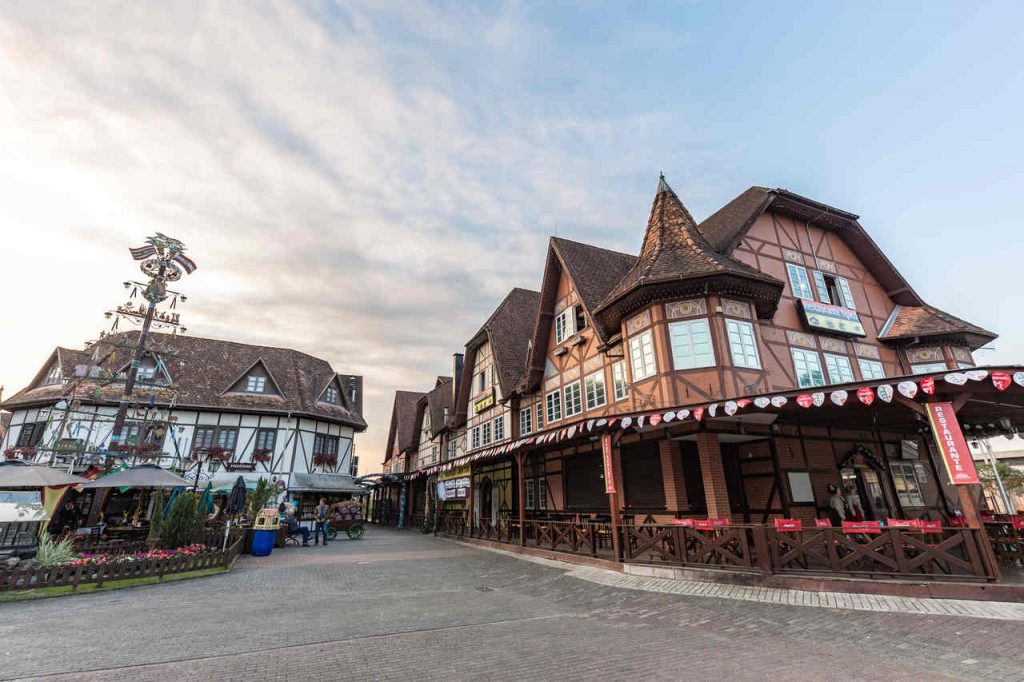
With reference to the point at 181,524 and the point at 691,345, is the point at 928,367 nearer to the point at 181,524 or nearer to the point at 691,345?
the point at 691,345

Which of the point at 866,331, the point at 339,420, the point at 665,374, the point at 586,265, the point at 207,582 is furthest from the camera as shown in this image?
the point at 339,420

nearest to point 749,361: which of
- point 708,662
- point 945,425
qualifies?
point 945,425

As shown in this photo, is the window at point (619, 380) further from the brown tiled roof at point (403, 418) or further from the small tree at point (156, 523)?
the brown tiled roof at point (403, 418)

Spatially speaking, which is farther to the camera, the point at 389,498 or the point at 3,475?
the point at 389,498

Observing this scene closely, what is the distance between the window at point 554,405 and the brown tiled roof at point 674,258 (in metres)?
5.47

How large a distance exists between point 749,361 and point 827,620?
25.9 ft

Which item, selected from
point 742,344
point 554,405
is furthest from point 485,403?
point 742,344

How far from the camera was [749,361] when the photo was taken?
13.4 m

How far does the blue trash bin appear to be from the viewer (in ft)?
51.8

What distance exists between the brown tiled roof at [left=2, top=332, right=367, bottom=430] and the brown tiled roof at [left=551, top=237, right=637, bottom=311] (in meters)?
21.0

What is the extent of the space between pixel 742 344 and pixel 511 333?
13.6 m

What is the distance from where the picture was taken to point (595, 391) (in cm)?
1691

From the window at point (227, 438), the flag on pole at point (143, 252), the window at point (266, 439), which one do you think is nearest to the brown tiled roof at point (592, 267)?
the flag on pole at point (143, 252)

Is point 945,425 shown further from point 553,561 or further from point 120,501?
point 120,501
